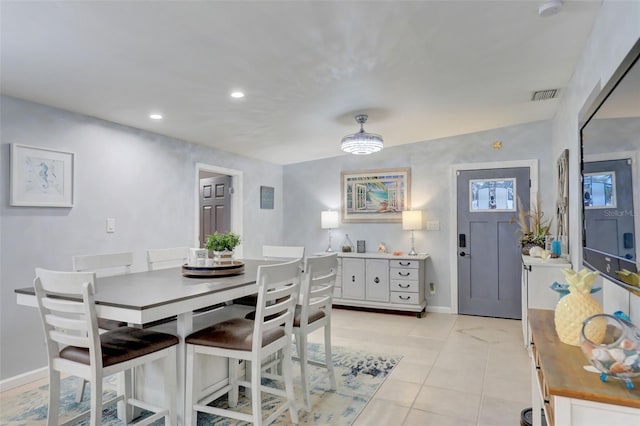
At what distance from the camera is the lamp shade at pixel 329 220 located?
555cm

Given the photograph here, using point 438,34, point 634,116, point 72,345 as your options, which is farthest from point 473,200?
point 72,345

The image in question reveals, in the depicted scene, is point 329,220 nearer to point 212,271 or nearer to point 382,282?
point 382,282

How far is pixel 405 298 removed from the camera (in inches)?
192

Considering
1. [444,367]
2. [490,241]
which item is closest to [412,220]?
[490,241]

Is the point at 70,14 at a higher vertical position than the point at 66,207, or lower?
higher

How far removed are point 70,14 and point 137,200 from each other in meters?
2.14

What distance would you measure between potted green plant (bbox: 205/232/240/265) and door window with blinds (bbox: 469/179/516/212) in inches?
136

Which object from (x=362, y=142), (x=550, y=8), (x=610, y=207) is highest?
(x=550, y=8)

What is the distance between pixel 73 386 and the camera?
283 centimetres

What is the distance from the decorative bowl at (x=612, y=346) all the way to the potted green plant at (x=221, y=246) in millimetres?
2099

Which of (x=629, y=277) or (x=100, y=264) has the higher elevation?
(x=629, y=277)

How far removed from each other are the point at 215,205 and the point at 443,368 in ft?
11.5

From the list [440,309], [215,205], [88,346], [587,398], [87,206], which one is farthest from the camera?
[215,205]

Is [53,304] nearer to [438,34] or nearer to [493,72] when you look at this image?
[438,34]
